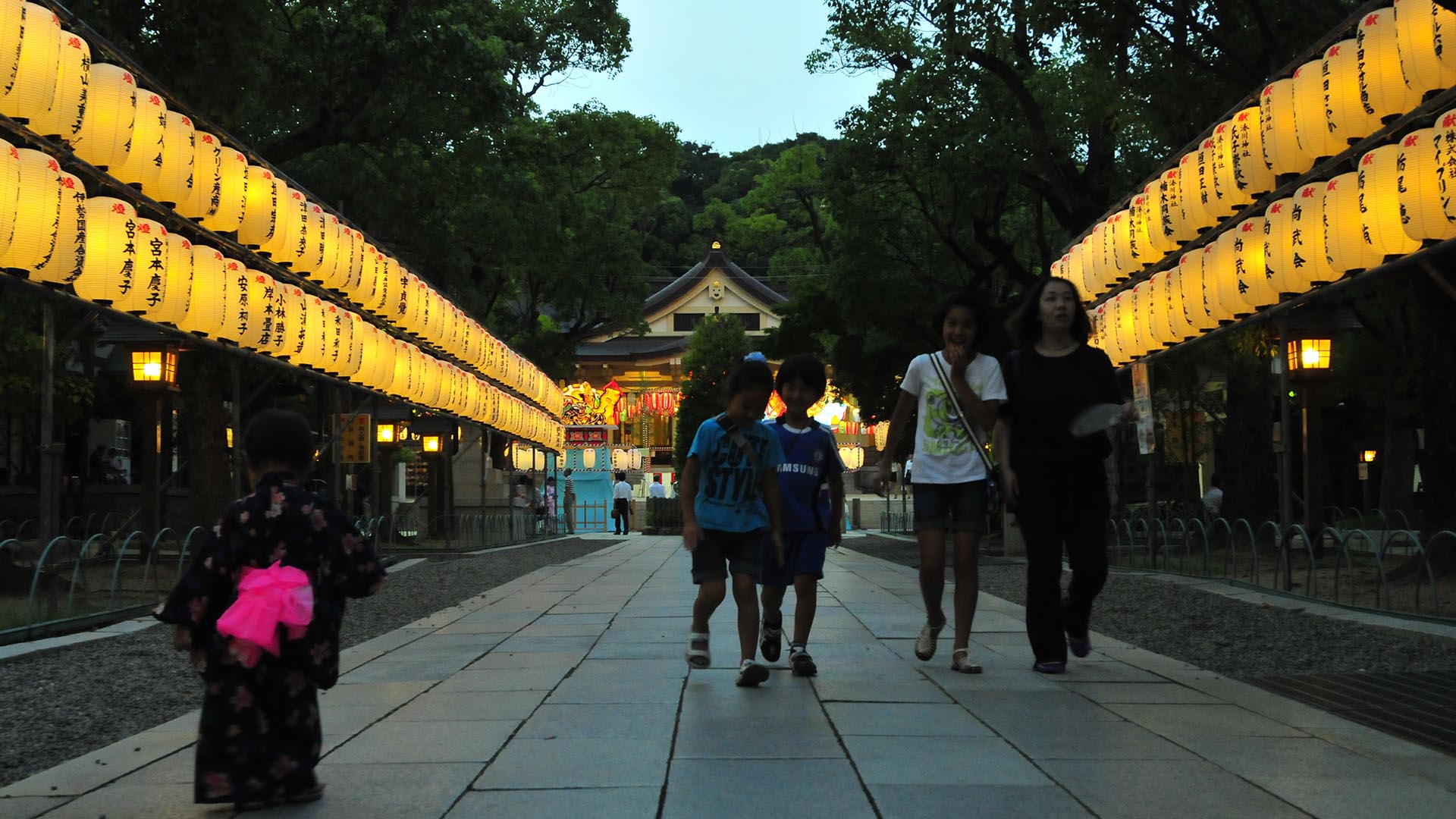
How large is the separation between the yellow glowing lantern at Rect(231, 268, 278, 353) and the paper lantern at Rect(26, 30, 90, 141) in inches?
120

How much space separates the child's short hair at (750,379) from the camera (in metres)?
5.84

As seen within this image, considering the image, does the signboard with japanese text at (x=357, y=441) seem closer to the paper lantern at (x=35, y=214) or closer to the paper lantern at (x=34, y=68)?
the paper lantern at (x=35, y=214)

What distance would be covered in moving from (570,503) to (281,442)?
1330 inches

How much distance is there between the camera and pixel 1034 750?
4359mm

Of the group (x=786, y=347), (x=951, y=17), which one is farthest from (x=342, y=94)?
(x=786, y=347)

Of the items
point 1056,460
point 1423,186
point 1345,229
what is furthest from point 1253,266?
point 1056,460

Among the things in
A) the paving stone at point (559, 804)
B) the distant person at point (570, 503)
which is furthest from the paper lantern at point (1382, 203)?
the distant person at point (570, 503)

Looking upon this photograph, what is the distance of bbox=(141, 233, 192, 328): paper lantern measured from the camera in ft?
34.7

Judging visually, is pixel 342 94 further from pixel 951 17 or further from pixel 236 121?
pixel 951 17

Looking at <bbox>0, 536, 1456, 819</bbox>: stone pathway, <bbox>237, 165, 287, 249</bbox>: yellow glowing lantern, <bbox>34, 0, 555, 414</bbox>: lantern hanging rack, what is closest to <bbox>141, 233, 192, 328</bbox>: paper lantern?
<bbox>34, 0, 555, 414</bbox>: lantern hanging rack

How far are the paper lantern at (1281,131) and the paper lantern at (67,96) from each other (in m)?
8.63

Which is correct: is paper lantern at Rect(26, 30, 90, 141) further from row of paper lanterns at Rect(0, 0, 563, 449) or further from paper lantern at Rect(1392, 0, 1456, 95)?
paper lantern at Rect(1392, 0, 1456, 95)

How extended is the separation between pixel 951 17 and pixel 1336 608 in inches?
366

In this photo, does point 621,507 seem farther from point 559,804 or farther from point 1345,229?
point 559,804
